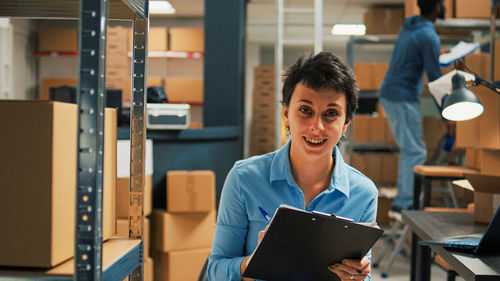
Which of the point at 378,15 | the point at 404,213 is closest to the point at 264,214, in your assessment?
the point at 404,213

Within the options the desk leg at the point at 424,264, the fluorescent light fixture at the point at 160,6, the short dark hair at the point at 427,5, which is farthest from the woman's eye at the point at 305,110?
the fluorescent light fixture at the point at 160,6

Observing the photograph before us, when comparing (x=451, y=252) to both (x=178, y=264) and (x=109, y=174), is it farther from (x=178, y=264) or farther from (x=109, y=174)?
(x=178, y=264)

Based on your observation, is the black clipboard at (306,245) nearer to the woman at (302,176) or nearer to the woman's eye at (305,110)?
the woman at (302,176)

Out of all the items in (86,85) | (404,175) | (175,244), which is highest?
(86,85)

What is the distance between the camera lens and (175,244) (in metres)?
3.08

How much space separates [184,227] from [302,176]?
185 cm

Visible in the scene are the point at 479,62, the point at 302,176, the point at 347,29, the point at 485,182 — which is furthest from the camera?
the point at 347,29

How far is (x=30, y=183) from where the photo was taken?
0.90 metres

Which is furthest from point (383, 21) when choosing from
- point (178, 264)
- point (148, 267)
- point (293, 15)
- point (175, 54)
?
point (148, 267)

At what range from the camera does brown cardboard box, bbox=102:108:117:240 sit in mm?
1074

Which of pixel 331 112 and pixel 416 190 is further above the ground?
pixel 331 112

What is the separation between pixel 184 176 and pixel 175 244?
43 centimetres

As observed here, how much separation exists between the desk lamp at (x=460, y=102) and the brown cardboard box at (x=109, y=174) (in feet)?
4.00

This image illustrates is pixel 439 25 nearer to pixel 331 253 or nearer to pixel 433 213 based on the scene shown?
pixel 433 213
